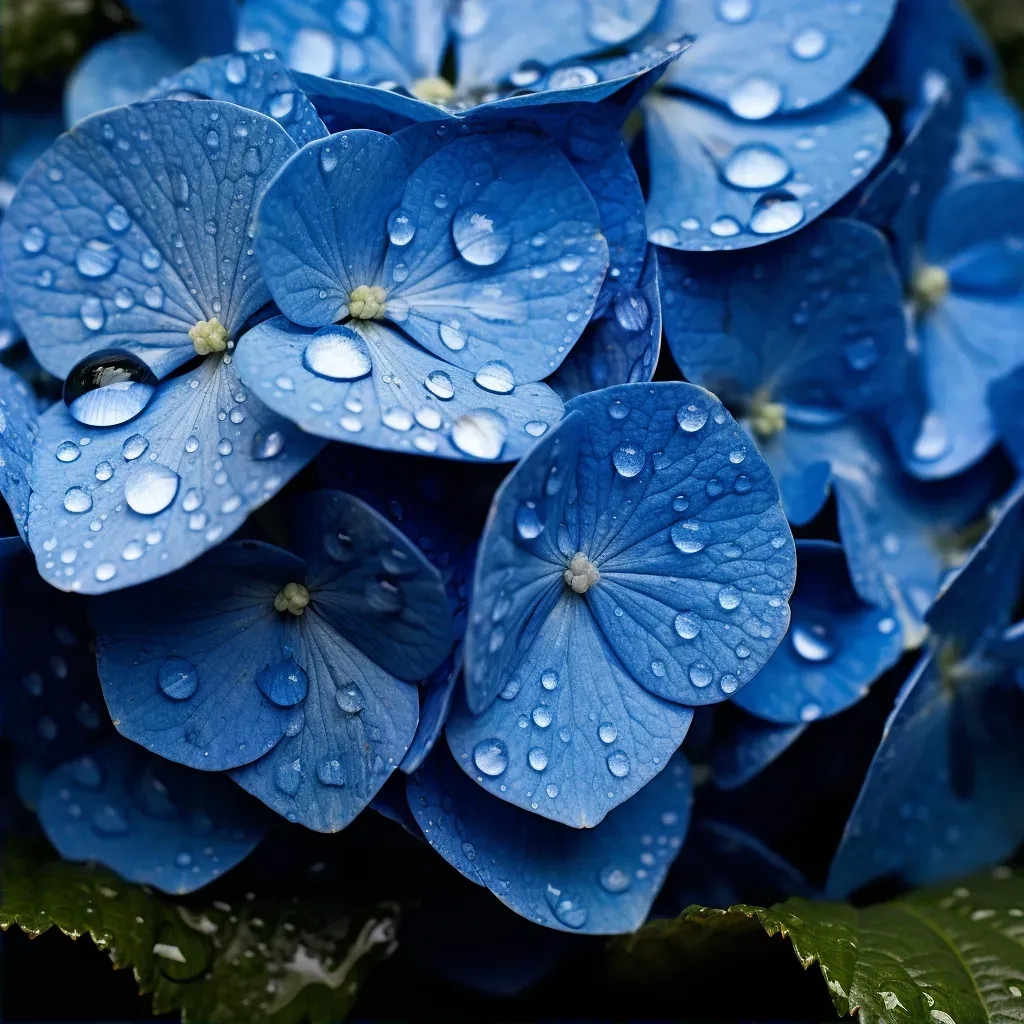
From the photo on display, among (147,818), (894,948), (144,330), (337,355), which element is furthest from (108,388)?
(894,948)

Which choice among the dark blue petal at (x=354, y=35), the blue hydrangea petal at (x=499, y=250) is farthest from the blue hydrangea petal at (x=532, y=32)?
the blue hydrangea petal at (x=499, y=250)

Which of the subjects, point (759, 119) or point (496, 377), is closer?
point (496, 377)

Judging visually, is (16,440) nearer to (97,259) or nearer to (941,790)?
(97,259)

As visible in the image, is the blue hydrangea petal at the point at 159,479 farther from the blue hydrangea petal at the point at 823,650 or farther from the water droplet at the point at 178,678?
the blue hydrangea petal at the point at 823,650

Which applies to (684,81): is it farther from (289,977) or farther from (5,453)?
(289,977)

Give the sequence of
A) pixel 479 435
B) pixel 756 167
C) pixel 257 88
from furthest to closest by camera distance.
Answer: pixel 756 167 → pixel 257 88 → pixel 479 435

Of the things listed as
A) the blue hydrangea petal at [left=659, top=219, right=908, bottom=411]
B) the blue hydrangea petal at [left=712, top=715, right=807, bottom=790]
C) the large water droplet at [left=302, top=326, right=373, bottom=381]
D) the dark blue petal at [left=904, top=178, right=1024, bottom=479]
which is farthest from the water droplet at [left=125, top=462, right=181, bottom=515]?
the dark blue petal at [left=904, top=178, right=1024, bottom=479]
